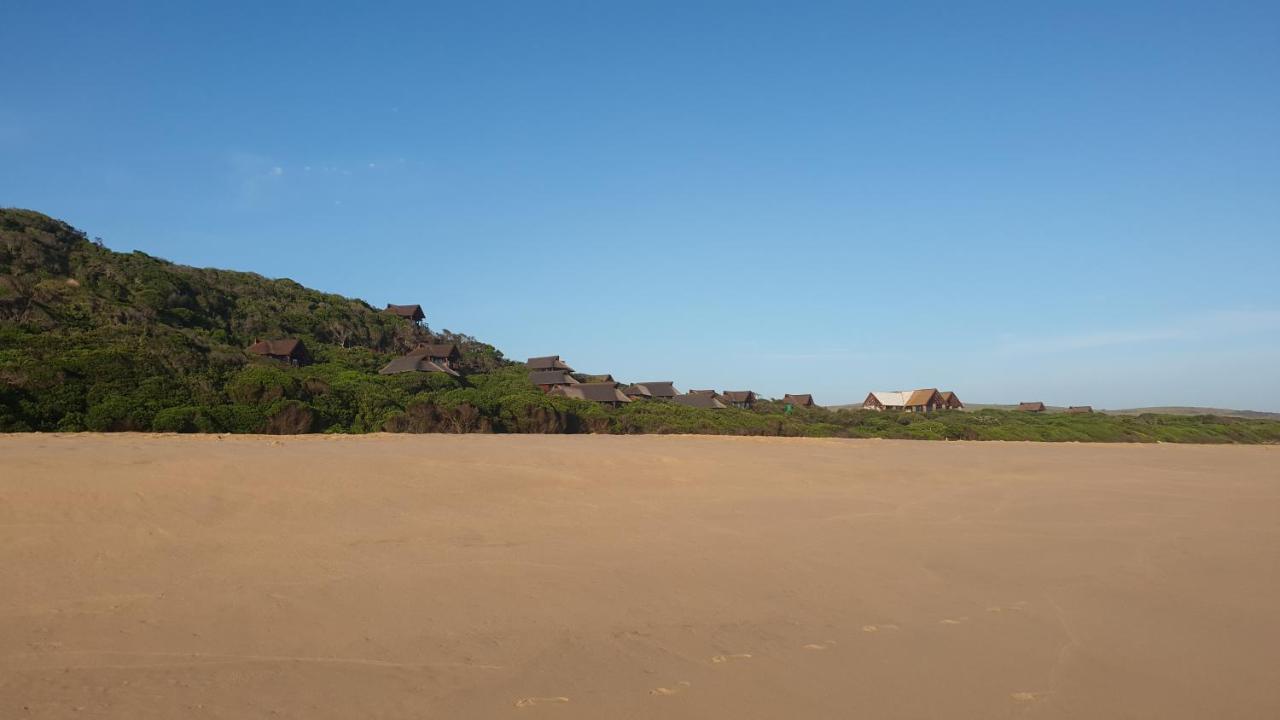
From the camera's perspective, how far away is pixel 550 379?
5022 cm

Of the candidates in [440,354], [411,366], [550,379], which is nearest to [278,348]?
[411,366]

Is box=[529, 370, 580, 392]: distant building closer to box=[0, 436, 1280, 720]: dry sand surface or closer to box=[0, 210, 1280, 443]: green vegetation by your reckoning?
box=[0, 210, 1280, 443]: green vegetation

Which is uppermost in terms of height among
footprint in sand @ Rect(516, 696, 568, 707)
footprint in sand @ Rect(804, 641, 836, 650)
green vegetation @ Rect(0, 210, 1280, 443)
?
green vegetation @ Rect(0, 210, 1280, 443)

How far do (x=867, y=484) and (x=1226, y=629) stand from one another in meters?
6.98

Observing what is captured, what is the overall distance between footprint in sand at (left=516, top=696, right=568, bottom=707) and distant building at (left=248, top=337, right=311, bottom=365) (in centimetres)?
4046

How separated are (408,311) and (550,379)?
73.1 feet

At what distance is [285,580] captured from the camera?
531cm

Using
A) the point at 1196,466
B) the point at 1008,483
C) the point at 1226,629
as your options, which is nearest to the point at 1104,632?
the point at 1226,629

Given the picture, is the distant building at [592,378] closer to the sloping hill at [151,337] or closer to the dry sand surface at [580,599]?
the sloping hill at [151,337]

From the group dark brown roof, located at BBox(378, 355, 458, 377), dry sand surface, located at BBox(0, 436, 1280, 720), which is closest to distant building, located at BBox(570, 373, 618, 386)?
dark brown roof, located at BBox(378, 355, 458, 377)

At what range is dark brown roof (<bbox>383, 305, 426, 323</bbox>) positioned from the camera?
215ft

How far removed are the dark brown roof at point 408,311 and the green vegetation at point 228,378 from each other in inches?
212

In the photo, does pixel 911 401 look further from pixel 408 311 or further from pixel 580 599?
pixel 580 599

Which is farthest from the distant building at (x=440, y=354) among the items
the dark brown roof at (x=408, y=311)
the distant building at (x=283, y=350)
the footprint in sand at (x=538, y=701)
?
the footprint in sand at (x=538, y=701)
